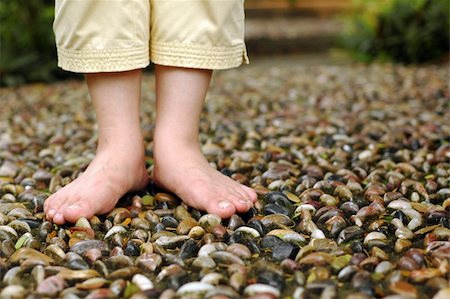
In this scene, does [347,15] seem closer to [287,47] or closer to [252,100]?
[287,47]

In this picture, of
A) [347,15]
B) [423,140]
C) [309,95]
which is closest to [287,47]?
[347,15]

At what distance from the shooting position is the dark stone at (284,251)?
1.21m

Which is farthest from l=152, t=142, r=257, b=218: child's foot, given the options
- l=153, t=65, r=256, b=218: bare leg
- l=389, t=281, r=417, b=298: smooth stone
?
l=389, t=281, r=417, b=298: smooth stone

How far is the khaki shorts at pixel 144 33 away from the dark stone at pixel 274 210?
0.35 meters

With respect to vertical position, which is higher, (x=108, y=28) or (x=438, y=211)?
(x=108, y=28)

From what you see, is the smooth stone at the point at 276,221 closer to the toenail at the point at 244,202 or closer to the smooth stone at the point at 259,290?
the toenail at the point at 244,202

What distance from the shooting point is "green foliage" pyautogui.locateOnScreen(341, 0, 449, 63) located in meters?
4.30

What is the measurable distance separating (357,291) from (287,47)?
164 inches

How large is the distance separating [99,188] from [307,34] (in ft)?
13.0

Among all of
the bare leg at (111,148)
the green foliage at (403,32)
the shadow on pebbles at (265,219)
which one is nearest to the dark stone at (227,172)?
the shadow on pebbles at (265,219)

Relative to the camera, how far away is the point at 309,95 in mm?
3086

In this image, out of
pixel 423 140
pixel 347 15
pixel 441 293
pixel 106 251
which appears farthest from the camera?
pixel 347 15

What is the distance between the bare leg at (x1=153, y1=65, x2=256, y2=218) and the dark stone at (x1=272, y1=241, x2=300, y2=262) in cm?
24

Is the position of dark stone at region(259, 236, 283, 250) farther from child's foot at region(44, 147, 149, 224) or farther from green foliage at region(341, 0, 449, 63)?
green foliage at region(341, 0, 449, 63)
